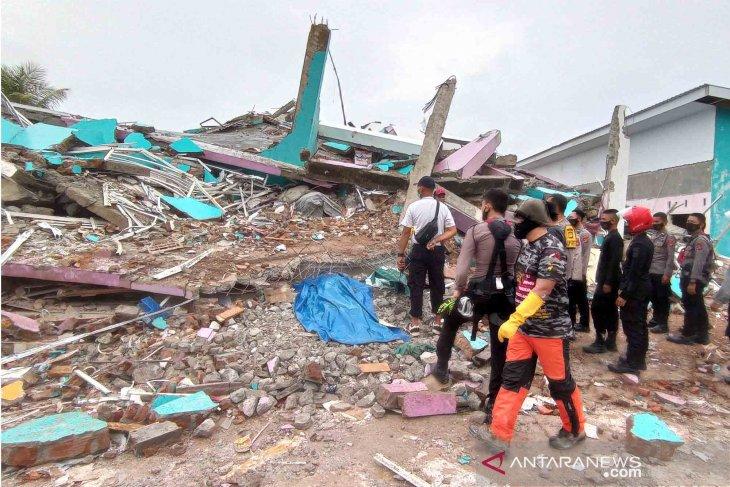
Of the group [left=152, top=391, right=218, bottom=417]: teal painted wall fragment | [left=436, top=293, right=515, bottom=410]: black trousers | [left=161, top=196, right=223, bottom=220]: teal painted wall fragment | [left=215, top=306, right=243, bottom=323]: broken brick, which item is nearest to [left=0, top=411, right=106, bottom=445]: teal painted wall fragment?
[left=152, top=391, right=218, bottom=417]: teal painted wall fragment

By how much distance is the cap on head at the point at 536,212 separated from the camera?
2.77m

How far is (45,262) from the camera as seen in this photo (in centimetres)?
520

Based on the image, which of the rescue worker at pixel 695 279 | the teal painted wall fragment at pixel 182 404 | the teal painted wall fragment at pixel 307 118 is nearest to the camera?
the teal painted wall fragment at pixel 182 404

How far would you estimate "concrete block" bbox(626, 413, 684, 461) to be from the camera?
9.51 ft

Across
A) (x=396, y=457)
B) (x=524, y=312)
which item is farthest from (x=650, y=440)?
(x=396, y=457)

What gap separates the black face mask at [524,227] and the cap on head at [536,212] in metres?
0.04

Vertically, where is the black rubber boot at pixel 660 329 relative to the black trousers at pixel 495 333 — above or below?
below

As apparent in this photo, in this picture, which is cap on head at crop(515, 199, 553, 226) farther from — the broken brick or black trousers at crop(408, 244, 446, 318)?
the broken brick

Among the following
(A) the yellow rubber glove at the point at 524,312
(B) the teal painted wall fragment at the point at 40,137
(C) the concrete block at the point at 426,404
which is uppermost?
(B) the teal painted wall fragment at the point at 40,137

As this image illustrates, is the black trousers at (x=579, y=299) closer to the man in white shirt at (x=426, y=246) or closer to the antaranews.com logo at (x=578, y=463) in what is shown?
the man in white shirt at (x=426, y=246)

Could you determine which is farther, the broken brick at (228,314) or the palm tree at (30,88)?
the palm tree at (30,88)

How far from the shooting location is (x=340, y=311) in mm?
5090

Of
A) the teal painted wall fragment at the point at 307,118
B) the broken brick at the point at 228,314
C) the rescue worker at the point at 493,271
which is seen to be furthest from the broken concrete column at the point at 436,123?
the rescue worker at the point at 493,271

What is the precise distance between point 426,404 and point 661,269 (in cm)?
424
